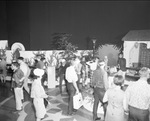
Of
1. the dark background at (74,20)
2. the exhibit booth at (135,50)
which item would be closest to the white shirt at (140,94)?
the exhibit booth at (135,50)

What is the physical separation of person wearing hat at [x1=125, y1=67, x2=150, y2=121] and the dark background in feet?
26.6

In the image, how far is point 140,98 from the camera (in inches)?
119

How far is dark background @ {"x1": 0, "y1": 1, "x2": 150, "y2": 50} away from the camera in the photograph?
10.6 metres

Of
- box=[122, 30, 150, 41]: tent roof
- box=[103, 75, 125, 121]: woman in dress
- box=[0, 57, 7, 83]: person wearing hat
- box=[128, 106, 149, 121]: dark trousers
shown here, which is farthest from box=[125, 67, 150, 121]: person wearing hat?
box=[0, 57, 7, 83]: person wearing hat

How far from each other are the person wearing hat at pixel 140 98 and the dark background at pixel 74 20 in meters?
8.11

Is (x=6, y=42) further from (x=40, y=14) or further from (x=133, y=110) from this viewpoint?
(x=133, y=110)

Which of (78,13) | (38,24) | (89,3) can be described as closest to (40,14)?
(38,24)

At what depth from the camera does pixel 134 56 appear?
385 inches

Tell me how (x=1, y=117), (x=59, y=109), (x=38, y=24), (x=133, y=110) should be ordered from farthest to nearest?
(x=38, y=24), (x=59, y=109), (x=1, y=117), (x=133, y=110)

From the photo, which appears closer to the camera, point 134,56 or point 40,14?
point 134,56

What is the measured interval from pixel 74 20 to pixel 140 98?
868 centimetres

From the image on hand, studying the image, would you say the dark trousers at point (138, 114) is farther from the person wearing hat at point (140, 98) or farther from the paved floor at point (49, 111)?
the paved floor at point (49, 111)

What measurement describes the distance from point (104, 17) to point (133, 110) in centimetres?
858

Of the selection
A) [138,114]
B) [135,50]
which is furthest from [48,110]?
[135,50]
